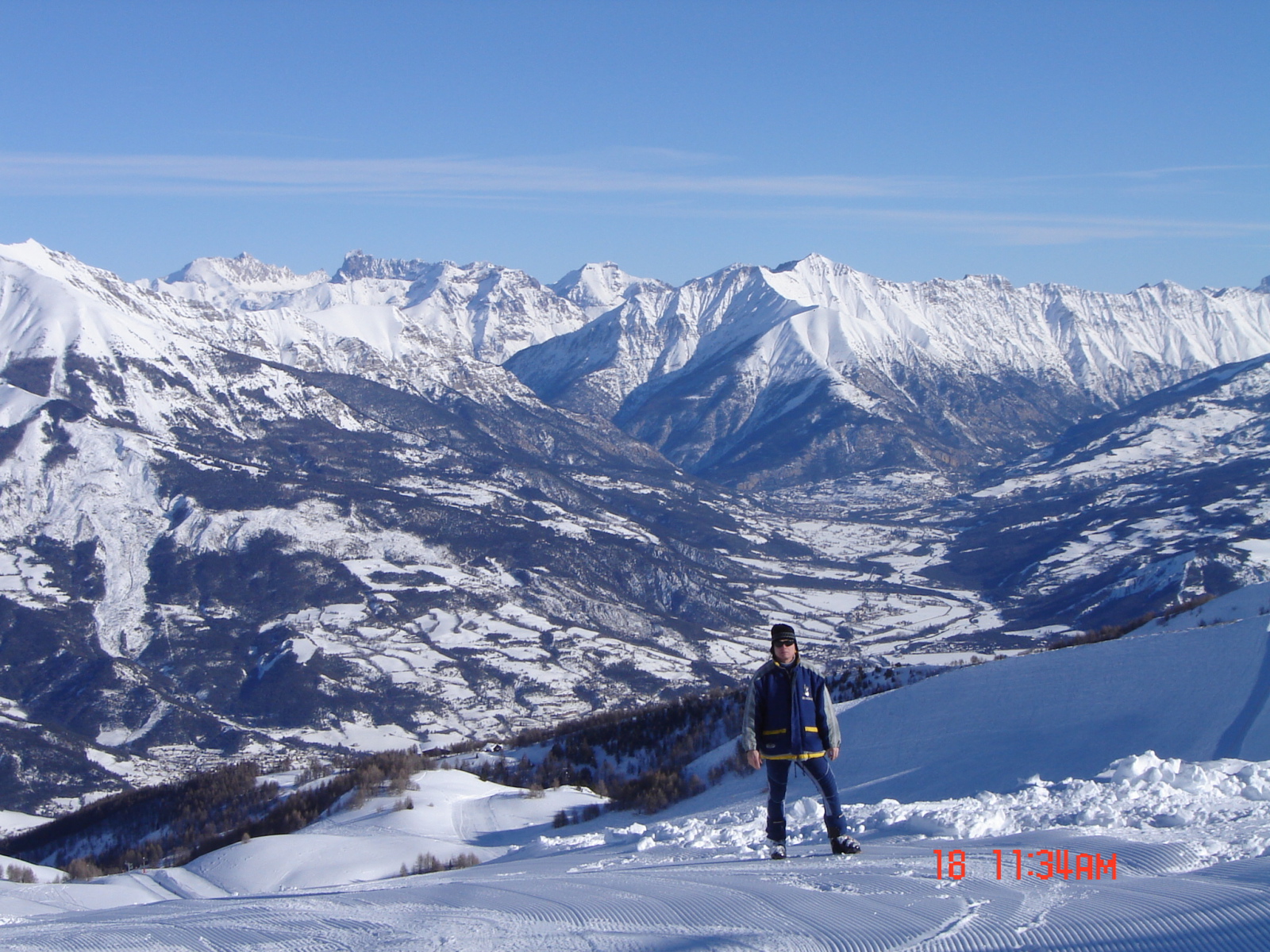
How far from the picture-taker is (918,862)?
13.0 m

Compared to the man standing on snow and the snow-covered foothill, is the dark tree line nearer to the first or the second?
the snow-covered foothill

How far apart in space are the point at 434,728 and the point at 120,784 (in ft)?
120

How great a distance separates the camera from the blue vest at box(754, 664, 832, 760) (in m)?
13.2

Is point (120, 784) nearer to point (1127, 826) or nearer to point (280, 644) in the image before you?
point (280, 644)

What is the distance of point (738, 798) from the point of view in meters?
26.0

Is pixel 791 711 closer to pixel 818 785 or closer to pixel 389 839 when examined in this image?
pixel 818 785

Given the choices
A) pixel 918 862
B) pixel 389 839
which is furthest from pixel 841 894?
pixel 389 839

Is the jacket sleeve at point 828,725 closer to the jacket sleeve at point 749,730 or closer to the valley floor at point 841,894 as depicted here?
the jacket sleeve at point 749,730

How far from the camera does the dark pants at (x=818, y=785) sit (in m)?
13.5
